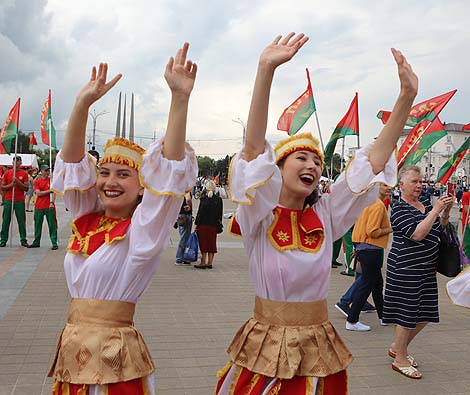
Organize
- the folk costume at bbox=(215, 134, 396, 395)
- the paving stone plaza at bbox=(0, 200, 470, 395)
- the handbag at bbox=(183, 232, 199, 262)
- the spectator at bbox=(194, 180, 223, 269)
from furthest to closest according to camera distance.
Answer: the handbag at bbox=(183, 232, 199, 262) → the spectator at bbox=(194, 180, 223, 269) → the paving stone plaza at bbox=(0, 200, 470, 395) → the folk costume at bbox=(215, 134, 396, 395)

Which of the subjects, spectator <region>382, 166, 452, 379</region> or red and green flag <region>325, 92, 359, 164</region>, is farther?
red and green flag <region>325, 92, 359, 164</region>

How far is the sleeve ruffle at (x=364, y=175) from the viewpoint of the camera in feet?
8.86

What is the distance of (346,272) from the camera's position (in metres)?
9.24

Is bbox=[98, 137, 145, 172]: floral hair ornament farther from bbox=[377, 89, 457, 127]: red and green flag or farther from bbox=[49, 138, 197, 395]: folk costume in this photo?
bbox=[377, 89, 457, 127]: red and green flag

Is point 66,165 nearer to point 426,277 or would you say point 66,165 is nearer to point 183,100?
point 183,100

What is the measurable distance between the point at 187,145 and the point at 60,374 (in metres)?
1.22

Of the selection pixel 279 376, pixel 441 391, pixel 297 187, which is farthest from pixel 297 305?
pixel 441 391

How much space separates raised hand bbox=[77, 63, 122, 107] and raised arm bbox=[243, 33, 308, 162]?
29.1 inches

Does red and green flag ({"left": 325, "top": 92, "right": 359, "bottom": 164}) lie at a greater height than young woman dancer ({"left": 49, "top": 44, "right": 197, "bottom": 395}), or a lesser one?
greater

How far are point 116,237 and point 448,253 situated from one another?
3227 millimetres

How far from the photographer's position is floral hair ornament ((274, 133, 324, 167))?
2854 mm

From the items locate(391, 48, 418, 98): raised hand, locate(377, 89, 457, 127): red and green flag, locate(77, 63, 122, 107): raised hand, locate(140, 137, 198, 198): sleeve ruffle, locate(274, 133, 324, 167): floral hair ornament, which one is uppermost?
locate(377, 89, 457, 127): red and green flag

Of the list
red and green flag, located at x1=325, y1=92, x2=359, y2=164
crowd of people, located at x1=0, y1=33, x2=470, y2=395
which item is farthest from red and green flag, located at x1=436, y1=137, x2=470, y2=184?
crowd of people, located at x1=0, y1=33, x2=470, y2=395

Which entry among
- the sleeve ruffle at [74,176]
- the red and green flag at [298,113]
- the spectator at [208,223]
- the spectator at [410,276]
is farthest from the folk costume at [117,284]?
the spectator at [208,223]
